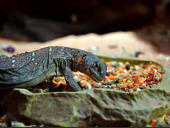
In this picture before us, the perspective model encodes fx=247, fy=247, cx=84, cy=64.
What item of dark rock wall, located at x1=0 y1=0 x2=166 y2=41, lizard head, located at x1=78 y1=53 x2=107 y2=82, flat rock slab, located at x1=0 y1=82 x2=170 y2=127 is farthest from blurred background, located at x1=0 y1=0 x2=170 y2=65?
flat rock slab, located at x1=0 y1=82 x2=170 y2=127

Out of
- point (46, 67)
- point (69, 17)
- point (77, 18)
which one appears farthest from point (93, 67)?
point (69, 17)

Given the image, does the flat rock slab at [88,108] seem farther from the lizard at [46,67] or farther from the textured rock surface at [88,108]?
the lizard at [46,67]

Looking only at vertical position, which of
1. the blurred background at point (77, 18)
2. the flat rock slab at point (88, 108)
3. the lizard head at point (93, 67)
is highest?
the blurred background at point (77, 18)

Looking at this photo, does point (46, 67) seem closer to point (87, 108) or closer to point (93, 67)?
point (93, 67)

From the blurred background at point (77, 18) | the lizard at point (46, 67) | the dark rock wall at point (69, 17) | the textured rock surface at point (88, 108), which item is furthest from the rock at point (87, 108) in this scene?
the dark rock wall at point (69, 17)

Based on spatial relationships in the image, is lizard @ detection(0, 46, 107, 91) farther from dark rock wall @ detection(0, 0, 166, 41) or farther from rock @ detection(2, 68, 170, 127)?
dark rock wall @ detection(0, 0, 166, 41)
